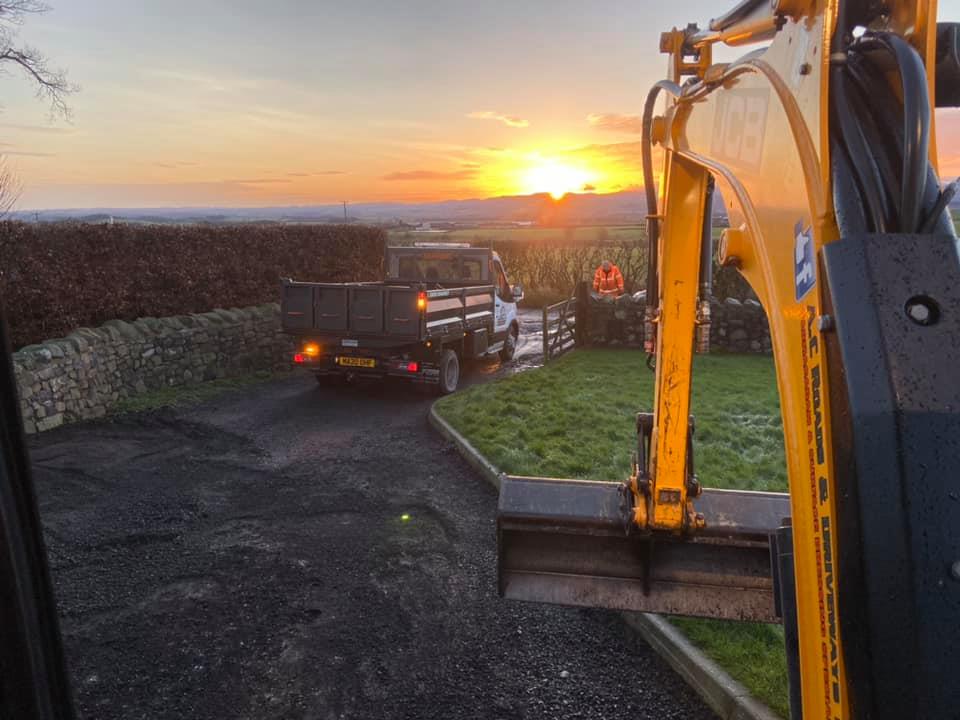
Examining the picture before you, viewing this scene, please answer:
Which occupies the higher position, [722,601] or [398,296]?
[398,296]

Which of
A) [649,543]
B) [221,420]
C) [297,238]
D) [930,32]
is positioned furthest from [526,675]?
[297,238]

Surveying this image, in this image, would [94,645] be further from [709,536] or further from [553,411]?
[553,411]

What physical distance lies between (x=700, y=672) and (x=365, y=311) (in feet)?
26.3

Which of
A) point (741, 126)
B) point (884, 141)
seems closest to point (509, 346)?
point (741, 126)

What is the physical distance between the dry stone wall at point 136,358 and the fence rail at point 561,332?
17.9ft

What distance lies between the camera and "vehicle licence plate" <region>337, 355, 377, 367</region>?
36.4 ft

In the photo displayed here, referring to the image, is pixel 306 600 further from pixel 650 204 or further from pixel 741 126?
pixel 741 126

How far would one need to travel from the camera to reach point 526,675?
4.21 m

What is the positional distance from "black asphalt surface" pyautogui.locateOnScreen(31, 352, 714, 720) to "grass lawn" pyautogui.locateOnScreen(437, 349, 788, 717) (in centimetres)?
45

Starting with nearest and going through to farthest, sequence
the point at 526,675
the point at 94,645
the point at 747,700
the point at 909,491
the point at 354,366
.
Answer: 1. the point at 909,491
2. the point at 747,700
3. the point at 526,675
4. the point at 94,645
5. the point at 354,366

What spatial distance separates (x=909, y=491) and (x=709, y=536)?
270cm

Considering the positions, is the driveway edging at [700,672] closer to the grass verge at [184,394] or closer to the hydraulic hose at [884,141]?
the hydraulic hose at [884,141]

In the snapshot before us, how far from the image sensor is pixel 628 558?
12.5ft

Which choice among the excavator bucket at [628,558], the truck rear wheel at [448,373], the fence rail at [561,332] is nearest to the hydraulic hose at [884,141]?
the excavator bucket at [628,558]
